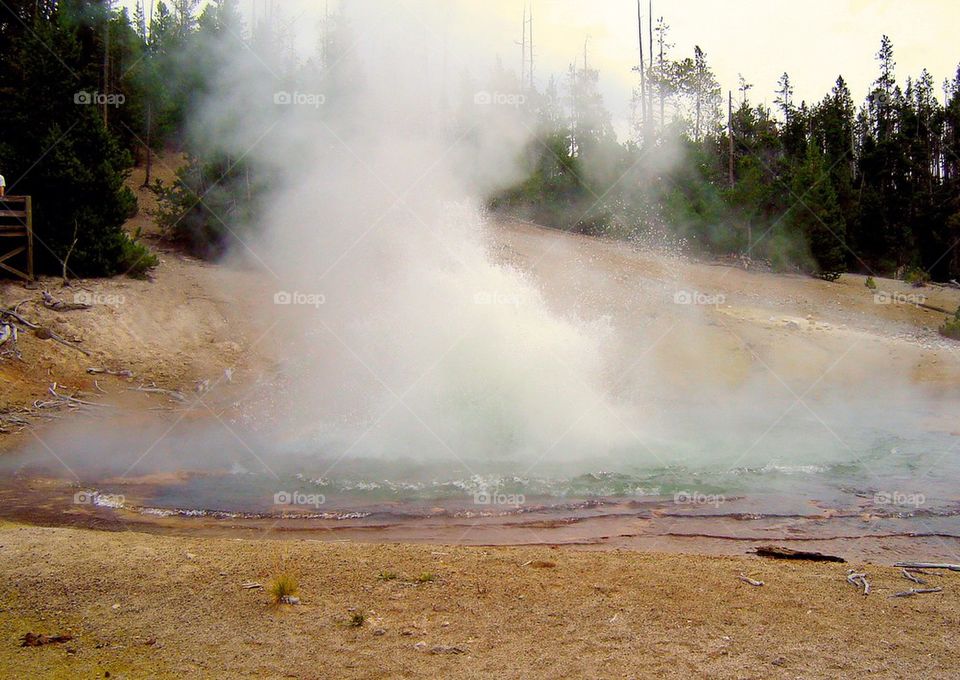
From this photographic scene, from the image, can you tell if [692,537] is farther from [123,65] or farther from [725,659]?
[123,65]

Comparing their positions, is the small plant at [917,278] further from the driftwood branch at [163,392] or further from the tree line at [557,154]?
the driftwood branch at [163,392]

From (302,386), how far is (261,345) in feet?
6.37

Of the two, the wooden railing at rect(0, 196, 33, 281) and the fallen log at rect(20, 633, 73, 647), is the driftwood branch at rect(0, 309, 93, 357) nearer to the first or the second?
the wooden railing at rect(0, 196, 33, 281)

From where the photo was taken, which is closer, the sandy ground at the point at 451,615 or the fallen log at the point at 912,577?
the sandy ground at the point at 451,615

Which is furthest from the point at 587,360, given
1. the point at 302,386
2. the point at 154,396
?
the point at 154,396
